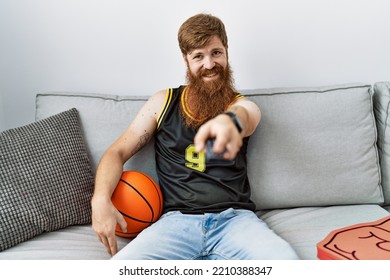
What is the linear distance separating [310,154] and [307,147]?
0.03 meters

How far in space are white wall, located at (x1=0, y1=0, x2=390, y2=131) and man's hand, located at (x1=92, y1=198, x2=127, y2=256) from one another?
83 cm

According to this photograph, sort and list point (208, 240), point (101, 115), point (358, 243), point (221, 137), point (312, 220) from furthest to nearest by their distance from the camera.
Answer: point (101, 115), point (312, 220), point (208, 240), point (358, 243), point (221, 137)

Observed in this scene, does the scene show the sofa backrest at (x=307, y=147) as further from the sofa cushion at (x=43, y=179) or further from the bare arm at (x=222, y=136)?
the bare arm at (x=222, y=136)

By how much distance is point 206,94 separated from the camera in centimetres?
171

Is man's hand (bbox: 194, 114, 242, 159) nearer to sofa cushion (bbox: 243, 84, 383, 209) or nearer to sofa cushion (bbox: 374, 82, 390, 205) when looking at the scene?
sofa cushion (bbox: 243, 84, 383, 209)

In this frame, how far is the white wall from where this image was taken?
2105mm

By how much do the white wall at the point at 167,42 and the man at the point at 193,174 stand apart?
0.43m

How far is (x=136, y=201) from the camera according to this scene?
1.58 meters

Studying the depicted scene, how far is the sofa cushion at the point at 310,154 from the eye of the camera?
6.01 ft

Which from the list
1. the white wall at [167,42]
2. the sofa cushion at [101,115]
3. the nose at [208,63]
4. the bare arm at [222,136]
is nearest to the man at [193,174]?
the nose at [208,63]

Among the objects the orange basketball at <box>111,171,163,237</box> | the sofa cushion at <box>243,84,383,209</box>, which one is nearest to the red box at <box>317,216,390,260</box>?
the sofa cushion at <box>243,84,383,209</box>

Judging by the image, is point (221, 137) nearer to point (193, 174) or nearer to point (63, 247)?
point (193, 174)

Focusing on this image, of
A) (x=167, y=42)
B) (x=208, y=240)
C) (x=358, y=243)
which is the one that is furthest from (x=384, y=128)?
(x=167, y=42)
